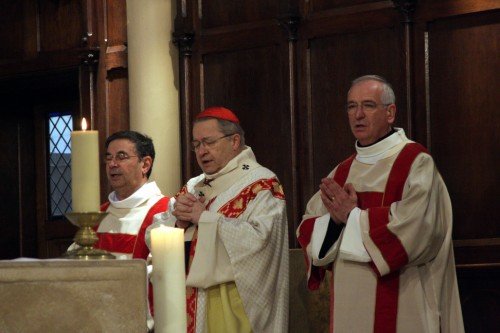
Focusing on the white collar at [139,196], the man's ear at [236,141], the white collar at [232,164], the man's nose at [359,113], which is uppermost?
the man's nose at [359,113]

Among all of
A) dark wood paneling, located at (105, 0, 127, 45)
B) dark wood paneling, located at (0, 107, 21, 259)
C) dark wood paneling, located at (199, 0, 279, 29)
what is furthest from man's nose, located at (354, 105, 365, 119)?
dark wood paneling, located at (0, 107, 21, 259)

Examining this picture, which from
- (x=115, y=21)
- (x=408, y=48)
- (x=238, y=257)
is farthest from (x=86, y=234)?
(x=115, y=21)

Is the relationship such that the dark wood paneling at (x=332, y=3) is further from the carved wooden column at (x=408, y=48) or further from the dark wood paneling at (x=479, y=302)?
the dark wood paneling at (x=479, y=302)

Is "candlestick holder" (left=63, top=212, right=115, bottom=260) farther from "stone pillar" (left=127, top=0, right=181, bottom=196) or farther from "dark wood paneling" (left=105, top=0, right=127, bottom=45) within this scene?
"dark wood paneling" (left=105, top=0, right=127, bottom=45)

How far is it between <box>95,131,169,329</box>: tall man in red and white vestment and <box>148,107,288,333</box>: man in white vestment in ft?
2.33

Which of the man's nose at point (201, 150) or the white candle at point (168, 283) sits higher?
the man's nose at point (201, 150)

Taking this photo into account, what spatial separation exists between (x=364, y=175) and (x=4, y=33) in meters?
4.31

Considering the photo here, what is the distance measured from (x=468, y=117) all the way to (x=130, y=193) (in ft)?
6.26

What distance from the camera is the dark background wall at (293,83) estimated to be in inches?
219

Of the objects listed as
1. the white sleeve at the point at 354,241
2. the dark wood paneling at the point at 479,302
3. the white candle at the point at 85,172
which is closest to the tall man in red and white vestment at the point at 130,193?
the white sleeve at the point at 354,241

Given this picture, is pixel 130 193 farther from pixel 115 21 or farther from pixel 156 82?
pixel 115 21

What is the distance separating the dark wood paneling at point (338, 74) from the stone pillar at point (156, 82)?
1072 mm

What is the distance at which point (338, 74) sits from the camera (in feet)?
20.2

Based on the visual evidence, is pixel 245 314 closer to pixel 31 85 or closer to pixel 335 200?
pixel 335 200
